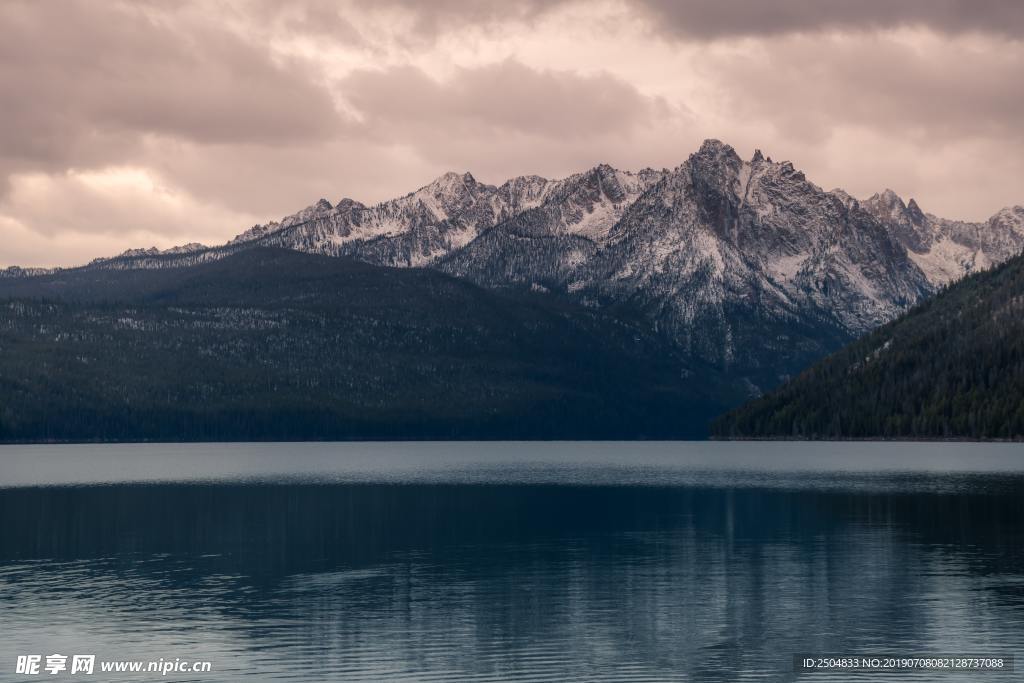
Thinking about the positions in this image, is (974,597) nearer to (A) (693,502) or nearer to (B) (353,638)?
(B) (353,638)

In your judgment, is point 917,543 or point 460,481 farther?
point 460,481

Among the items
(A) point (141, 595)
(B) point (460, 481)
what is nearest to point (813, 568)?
(A) point (141, 595)

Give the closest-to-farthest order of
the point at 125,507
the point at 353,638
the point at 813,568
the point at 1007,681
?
the point at 1007,681 → the point at 353,638 → the point at 813,568 → the point at 125,507

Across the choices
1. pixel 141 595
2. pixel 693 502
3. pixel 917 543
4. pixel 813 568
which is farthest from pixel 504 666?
pixel 693 502

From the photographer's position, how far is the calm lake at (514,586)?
6291cm

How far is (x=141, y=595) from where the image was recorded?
263ft

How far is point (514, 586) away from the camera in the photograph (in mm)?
84062

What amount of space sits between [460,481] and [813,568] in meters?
111

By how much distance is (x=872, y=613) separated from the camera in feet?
240

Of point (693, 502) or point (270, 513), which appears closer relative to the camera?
point (270, 513)

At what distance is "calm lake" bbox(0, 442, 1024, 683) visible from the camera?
6291 centimetres

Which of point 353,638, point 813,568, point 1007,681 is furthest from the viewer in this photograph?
point 813,568

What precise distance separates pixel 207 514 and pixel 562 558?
50.2 meters

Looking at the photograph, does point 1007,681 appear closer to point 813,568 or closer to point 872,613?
point 872,613
